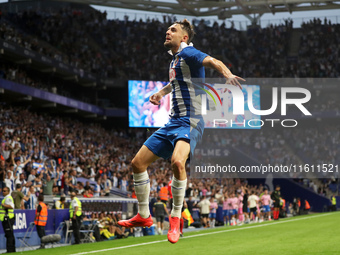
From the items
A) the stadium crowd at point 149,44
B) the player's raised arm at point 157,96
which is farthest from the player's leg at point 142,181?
the stadium crowd at point 149,44

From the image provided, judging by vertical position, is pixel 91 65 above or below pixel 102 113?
above

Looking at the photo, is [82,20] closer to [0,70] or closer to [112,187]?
[0,70]

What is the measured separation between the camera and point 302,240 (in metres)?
14.4

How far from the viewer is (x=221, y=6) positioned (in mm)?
41844

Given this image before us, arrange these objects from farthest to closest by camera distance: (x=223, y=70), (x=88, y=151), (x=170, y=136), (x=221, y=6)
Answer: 1. (x=221, y=6)
2. (x=88, y=151)
3. (x=170, y=136)
4. (x=223, y=70)

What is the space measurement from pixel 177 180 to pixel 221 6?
37.1 meters

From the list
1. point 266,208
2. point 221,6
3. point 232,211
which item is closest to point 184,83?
point 232,211

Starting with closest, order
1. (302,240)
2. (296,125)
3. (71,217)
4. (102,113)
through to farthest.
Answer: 1. (302,240)
2. (71,217)
3. (102,113)
4. (296,125)

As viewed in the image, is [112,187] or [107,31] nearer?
[112,187]

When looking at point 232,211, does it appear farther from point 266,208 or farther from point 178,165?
point 178,165

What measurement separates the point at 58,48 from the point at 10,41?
9.04 meters

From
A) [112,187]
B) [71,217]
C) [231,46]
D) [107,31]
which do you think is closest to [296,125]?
[231,46]

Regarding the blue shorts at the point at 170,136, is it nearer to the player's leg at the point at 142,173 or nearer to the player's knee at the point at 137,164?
the player's leg at the point at 142,173

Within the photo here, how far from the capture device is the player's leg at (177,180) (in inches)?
239
